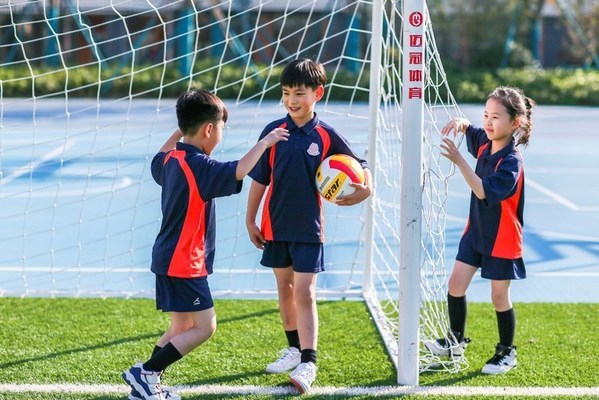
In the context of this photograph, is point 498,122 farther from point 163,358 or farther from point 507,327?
point 163,358

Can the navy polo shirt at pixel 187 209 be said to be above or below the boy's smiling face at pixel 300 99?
below

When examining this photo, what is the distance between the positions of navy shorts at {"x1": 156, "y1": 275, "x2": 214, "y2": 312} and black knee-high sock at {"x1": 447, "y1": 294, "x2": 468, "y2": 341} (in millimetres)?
1409

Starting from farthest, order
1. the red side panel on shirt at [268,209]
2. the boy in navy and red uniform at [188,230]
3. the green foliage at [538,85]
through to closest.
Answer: the green foliage at [538,85] < the red side panel on shirt at [268,209] < the boy in navy and red uniform at [188,230]

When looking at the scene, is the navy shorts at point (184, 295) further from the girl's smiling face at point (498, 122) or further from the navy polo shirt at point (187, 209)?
the girl's smiling face at point (498, 122)

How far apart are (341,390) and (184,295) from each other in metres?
0.90

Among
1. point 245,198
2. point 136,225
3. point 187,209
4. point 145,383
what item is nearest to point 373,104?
point 187,209

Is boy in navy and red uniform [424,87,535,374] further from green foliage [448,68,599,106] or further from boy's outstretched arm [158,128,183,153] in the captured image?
green foliage [448,68,599,106]

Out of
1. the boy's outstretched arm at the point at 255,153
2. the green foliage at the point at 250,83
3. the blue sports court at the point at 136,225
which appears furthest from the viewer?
the green foliage at the point at 250,83

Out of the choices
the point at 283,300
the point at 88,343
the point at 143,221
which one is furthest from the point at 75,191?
the point at 283,300

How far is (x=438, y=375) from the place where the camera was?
4359 millimetres

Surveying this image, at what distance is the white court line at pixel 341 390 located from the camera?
407cm

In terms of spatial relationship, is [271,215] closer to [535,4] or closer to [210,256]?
[210,256]

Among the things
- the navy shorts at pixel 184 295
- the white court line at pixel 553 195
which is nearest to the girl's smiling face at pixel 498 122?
the navy shorts at pixel 184 295

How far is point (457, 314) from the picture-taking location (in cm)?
460
